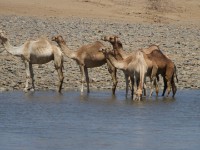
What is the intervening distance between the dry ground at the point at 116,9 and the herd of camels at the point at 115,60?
20179 millimetres

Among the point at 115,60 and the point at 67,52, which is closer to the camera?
the point at 115,60

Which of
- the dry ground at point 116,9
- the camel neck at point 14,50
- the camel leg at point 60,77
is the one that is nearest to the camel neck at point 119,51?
the camel leg at point 60,77

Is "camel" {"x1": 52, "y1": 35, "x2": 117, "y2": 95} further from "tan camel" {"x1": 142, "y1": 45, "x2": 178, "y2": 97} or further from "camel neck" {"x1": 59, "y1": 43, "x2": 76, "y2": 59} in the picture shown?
"tan camel" {"x1": 142, "y1": 45, "x2": 178, "y2": 97}

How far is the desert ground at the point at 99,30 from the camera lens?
64.8 feet

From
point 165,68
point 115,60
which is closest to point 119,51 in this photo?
point 115,60

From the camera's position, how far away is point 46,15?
39.3m

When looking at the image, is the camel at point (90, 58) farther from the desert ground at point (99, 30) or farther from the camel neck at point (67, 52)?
the desert ground at point (99, 30)

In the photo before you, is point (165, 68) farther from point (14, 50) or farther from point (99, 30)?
point (99, 30)

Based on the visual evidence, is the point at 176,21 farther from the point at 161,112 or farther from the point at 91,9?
the point at 161,112

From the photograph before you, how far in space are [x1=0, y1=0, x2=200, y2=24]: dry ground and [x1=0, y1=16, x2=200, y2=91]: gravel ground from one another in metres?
8.59

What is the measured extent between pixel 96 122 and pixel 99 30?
16665 millimetres

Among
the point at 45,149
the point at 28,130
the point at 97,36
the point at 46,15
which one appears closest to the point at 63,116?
the point at 28,130

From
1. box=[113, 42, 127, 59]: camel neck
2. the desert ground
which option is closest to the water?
box=[113, 42, 127, 59]: camel neck

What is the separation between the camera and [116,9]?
1769 inches
